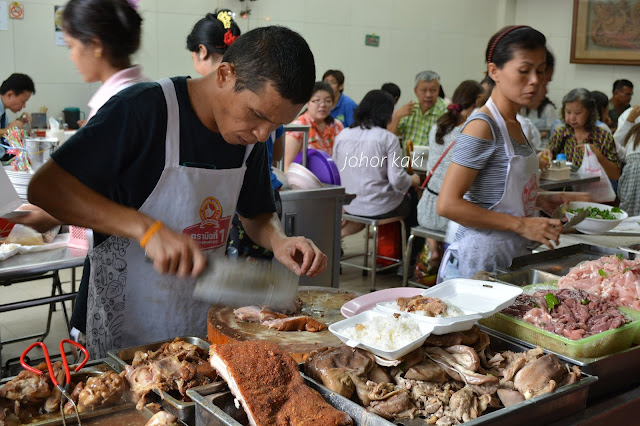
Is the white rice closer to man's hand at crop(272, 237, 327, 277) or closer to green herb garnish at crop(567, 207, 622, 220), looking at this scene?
man's hand at crop(272, 237, 327, 277)

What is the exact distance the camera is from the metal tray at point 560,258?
8.04ft

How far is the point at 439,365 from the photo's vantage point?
1433 mm

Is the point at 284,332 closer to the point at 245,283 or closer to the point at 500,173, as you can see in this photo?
the point at 245,283

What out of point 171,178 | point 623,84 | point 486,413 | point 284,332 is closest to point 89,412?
point 284,332

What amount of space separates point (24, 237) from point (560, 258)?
95.5 inches

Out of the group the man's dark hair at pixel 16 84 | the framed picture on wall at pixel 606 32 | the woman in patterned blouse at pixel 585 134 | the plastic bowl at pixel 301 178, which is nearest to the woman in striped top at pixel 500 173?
the plastic bowl at pixel 301 178

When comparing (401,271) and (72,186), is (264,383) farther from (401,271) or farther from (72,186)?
(401,271)

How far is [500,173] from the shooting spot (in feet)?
8.35

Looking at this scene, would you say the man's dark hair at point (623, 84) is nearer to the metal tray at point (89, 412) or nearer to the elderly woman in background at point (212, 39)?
the elderly woman in background at point (212, 39)

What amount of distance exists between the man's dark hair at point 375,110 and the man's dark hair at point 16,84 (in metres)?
3.37

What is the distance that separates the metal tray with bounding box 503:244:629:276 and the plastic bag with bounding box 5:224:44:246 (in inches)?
84.9

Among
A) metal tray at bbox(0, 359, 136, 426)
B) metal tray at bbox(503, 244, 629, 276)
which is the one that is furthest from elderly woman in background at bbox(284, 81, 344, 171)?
metal tray at bbox(0, 359, 136, 426)

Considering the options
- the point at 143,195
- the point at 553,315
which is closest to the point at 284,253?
the point at 143,195

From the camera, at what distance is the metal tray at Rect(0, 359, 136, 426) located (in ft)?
4.38
